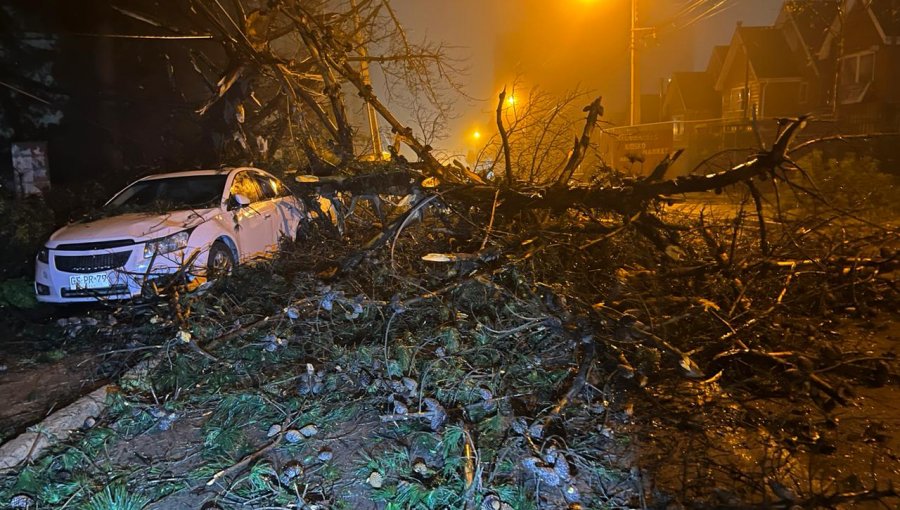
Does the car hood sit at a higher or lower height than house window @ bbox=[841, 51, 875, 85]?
lower

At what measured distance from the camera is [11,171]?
11070mm

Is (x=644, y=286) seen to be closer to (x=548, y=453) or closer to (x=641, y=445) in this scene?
(x=641, y=445)

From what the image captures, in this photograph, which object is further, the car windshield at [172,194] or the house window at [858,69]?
the house window at [858,69]

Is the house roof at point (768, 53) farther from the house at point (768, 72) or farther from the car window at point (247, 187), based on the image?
the car window at point (247, 187)

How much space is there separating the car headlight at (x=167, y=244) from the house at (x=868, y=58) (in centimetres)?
2806

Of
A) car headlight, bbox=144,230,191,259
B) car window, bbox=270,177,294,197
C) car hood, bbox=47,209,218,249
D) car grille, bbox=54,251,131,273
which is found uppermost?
car window, bbox=270,177,294,197

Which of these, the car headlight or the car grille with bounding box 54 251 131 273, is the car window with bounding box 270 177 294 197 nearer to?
the car headlight

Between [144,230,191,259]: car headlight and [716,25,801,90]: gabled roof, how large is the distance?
118ft

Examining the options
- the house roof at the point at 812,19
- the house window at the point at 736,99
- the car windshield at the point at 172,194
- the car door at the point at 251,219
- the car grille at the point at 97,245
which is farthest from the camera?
the house window at the point at 736,99

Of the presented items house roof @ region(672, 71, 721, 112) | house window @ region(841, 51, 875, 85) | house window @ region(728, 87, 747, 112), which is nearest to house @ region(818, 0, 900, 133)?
house window @ region(841, 51, 875, 85)

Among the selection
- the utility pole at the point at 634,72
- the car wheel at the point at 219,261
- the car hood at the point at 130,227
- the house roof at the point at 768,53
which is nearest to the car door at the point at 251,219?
the car wheel at the point at 219,261

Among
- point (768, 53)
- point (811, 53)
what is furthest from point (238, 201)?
point (768, 53)

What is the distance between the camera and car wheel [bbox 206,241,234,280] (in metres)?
5.88

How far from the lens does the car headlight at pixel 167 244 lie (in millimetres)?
5832
